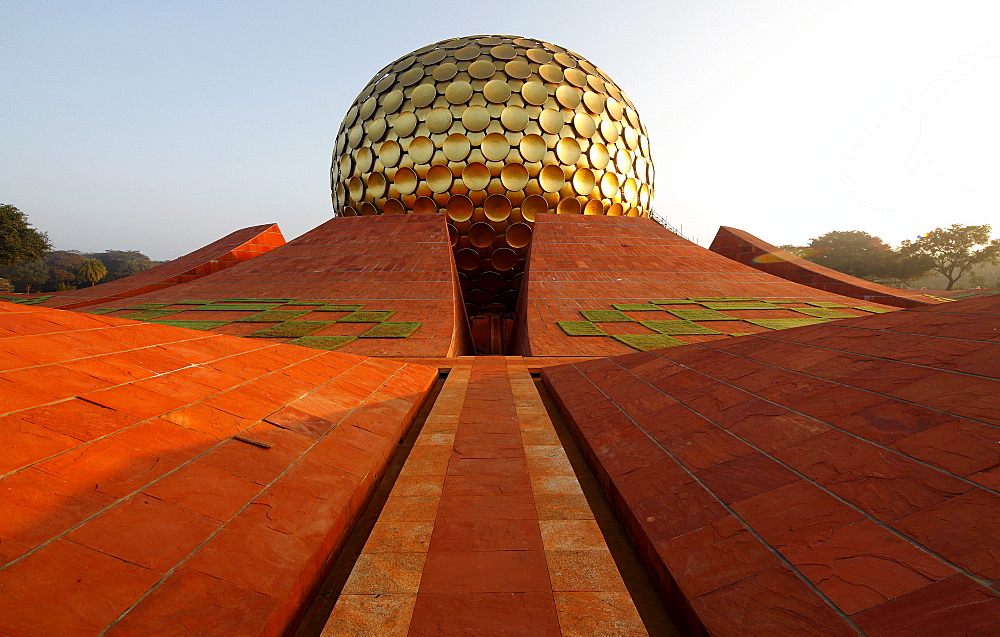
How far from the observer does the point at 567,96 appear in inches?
725

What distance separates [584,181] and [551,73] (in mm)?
4502

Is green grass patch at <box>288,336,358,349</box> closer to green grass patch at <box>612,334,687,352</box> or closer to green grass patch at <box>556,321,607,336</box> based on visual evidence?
green grass patch at <box>556,321,607,336</box>

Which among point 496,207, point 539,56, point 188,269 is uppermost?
point 539,56

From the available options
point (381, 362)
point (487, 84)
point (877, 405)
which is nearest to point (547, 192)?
point (487, 84)

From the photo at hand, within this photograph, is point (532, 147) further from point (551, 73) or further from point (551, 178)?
point (551, 73)

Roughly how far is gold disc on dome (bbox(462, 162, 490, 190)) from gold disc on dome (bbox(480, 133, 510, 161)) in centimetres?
47

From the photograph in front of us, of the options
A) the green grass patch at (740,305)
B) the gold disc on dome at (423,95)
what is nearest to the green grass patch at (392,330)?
the green grass patch at (740,305)

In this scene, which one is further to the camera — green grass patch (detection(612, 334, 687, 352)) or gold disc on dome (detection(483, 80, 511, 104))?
gold disc on dome (detection(483, 80, 511, 104))

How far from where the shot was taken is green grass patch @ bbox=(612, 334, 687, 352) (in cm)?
900

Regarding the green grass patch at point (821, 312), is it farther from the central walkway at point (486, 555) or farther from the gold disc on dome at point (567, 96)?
the gold disc on dome at point (567, 96)

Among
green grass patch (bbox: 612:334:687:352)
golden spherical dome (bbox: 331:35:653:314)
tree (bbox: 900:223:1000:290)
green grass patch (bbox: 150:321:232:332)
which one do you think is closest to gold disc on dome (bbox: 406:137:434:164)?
golden spherical dome (bbox: 331:35:653:314)

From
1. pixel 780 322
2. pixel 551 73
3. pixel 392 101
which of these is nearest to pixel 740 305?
pixel 780 322

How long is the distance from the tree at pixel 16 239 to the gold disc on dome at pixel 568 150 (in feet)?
116

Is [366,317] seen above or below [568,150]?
below
